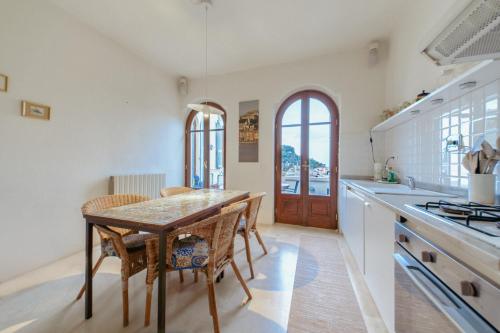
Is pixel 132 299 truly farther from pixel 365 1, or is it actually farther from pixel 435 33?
pixel 365 1

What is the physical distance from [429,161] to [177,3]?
301 cm

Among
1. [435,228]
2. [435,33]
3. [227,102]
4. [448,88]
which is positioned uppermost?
[227,102]

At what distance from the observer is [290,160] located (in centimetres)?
357

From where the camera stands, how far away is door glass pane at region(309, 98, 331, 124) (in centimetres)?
338

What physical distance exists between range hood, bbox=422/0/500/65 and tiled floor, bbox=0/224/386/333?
169 cm

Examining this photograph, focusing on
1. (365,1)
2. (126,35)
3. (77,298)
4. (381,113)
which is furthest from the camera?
(381,113)

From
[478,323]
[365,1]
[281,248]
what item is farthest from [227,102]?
[478,323]

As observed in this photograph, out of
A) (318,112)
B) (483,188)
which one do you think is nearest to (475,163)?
(483,188)

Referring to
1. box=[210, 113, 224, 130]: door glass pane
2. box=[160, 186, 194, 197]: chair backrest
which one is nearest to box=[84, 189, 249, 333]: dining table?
box=[160, 186, 194, 197]: chair backrest

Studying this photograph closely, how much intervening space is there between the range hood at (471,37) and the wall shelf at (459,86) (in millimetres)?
63

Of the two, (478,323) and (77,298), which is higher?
(478,323)

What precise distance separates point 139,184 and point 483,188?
143 inches

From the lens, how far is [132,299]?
5.34 ft

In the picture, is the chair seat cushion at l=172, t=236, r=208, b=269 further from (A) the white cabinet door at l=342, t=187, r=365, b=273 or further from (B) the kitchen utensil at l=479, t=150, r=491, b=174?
(B) the kitchen utensil at l=479, t=150, r=491, b=174
